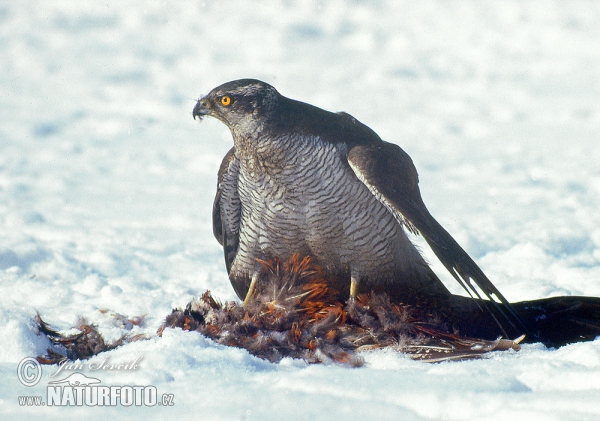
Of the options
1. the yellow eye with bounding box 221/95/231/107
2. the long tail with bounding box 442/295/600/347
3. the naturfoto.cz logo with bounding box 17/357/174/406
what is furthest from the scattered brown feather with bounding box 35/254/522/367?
the yellow eye with bounding box 221/95/231/107

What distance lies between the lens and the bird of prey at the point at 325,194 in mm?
3664

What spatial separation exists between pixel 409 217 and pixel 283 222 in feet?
2.75

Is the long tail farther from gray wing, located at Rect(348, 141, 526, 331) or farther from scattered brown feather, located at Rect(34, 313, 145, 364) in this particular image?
scattered brown feather, located at Rect(34, 313, 145, 364)

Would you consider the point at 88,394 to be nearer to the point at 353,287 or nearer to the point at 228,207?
the point at 353,287

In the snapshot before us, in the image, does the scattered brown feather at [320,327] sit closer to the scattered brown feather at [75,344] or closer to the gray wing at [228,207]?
the scattered brown feather at [75,344]

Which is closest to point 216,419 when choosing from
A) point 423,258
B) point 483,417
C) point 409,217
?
point 483,417

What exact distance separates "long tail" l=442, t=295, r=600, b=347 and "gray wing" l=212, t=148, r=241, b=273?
1651 millimetres

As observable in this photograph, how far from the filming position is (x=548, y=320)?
343cm

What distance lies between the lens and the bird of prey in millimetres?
3664

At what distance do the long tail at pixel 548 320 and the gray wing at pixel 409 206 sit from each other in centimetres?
14
